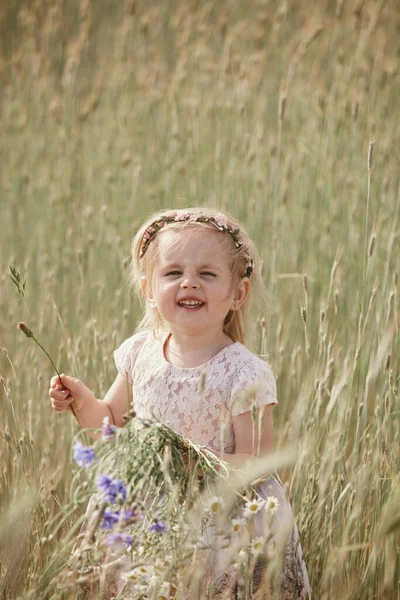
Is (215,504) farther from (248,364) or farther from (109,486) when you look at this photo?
(248,364)

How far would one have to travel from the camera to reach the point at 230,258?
6.00 ft

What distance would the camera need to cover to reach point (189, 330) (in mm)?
1791

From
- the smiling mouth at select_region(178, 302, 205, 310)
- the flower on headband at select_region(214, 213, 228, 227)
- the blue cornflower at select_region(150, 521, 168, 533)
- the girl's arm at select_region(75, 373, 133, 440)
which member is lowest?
the blue cornflower at select_region(150, 521, 168, 533)

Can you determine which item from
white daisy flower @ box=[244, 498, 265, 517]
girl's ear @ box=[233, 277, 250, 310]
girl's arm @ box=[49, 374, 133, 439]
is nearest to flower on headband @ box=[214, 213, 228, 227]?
girl's ear @ box=[233, 277, 250, 310]

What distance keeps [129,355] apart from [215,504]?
2.21 ft

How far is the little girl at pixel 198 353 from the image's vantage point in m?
1.74

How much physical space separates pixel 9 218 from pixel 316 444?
1.61m

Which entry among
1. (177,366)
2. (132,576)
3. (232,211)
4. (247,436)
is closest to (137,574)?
(132,576)

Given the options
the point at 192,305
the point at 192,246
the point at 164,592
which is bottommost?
the point at 164,592

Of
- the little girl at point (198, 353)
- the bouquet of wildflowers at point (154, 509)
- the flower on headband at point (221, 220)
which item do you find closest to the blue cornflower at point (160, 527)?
the bouquet of wildflowers at point (154, 509)

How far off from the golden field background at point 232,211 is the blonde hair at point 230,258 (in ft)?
0.24

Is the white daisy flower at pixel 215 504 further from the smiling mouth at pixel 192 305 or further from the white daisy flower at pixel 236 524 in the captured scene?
the smiling mouth at pixel 192 305

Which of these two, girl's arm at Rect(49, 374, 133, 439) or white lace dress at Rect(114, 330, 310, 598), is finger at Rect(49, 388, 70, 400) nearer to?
girl's arm at Rect(49, 374, 133, 439)

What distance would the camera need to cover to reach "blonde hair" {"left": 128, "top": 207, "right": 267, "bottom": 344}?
1840mm
